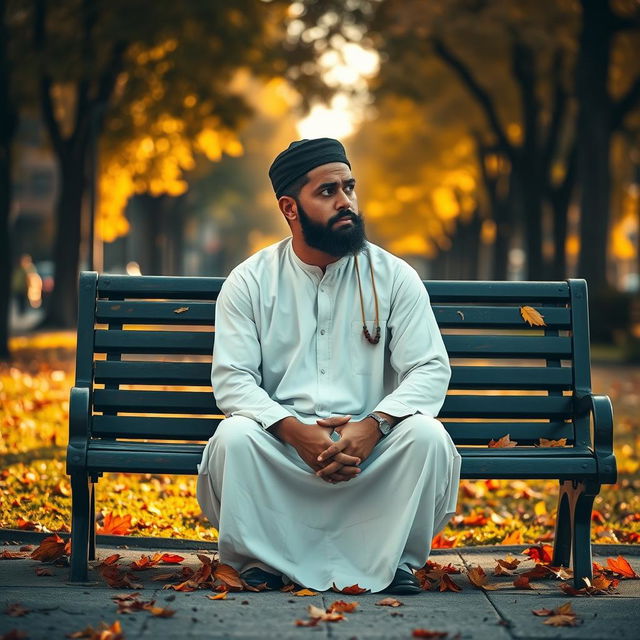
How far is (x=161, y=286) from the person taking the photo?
574 cm

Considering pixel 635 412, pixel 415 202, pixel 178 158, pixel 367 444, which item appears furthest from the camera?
pixel 415 202

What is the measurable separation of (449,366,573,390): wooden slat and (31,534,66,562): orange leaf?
1819 mm

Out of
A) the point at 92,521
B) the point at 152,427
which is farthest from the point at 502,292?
the point at 92,521

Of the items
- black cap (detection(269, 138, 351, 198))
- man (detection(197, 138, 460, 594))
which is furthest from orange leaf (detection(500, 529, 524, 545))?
black cap (detection(269, 138, 351, 198))

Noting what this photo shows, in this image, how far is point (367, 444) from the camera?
4.95m

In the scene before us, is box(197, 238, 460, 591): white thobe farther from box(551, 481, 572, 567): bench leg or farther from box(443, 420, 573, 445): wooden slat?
box(551, 481, 572, 567): bench leg

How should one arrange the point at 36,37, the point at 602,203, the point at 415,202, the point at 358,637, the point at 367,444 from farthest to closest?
the point at 415,202, the point at 602,203, the point at 36,37, the point at 367,444, the point at 358,637

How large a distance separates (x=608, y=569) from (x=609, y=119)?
18.8 meters

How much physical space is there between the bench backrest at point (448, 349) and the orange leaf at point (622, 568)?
19.8 inches

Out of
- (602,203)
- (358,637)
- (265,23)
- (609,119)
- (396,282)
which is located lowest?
(358,637)

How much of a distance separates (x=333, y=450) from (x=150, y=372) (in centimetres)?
111

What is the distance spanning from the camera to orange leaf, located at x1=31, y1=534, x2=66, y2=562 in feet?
18.1

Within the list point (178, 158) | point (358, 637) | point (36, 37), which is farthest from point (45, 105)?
point (358, 637)

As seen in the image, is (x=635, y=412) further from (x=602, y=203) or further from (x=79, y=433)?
(x=602, y=203)
